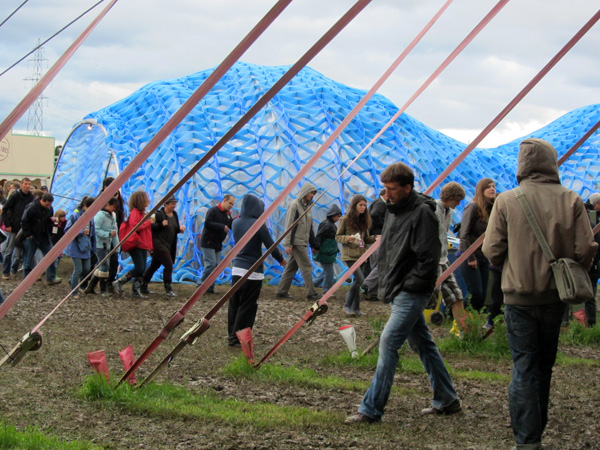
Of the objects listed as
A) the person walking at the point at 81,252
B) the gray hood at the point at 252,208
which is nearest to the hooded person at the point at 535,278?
the gray hood at the point at 252,208

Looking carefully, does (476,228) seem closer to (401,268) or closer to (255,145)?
(401,268)

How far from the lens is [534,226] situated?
14.1 ft

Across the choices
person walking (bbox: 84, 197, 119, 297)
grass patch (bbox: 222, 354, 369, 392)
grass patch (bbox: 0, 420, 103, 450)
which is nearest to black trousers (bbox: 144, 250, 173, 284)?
person walking (bbox: 84, 197, 119, 297)

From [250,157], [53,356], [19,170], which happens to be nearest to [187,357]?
[53,356]

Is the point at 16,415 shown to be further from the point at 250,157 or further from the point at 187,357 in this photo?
the point at 250,157

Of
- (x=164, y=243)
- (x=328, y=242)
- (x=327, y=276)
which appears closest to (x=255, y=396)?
(x=164, y=243)

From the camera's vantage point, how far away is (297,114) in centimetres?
1730

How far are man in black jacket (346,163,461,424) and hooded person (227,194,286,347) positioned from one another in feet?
9.51

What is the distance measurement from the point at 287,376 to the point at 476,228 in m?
3.64

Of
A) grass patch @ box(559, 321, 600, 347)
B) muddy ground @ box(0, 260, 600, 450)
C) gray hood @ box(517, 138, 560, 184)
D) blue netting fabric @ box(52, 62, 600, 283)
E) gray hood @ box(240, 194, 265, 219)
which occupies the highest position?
blue netting fabric @ box(52, 62, 600, 283)

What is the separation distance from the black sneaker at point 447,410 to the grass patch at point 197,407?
0.67 meters

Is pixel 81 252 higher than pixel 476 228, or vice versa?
pixel 476 228

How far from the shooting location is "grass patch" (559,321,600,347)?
8883 mm

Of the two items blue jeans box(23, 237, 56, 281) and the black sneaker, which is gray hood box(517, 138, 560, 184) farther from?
blue jeans box(23, 237, 56, 281)
